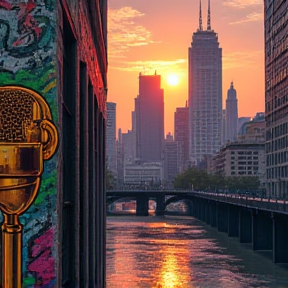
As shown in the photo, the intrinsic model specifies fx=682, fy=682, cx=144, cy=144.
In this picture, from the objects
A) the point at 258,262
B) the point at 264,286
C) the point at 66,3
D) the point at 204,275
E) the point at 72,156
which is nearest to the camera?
the point at 66,3

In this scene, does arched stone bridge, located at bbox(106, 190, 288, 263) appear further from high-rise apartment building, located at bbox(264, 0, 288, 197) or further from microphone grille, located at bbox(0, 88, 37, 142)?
microphone grille, located at bbox(0, 88, 37, 142)

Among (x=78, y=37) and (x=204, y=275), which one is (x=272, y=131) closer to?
(x=204, y=275)

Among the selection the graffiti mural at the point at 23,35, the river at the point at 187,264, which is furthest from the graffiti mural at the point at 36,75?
the river at the point at 187,264

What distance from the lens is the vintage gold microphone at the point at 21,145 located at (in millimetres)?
19609

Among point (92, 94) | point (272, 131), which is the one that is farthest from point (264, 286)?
point (272, 131)

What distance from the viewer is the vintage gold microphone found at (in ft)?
64.3

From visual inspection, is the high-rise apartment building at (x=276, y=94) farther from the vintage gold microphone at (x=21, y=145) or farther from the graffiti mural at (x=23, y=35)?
the vintage gold microphone at (x=21, y=145)

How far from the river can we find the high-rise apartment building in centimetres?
3201

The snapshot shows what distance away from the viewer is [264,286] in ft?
190

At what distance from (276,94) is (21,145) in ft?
408

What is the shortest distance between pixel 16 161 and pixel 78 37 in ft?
22.5

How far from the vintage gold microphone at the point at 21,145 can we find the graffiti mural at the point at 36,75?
0.24m

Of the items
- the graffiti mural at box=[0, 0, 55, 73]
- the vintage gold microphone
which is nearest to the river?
the vintage gold microphone

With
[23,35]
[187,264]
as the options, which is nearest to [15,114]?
[23,35]
